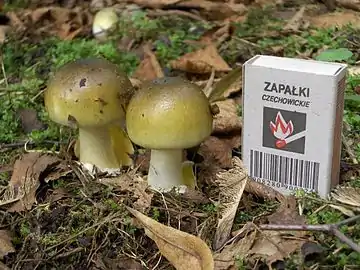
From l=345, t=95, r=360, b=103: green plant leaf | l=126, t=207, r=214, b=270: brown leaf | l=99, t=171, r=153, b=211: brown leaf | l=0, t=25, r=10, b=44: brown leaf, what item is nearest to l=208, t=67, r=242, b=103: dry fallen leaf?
l=345, t=95, r=360, b=103: green plant leaf

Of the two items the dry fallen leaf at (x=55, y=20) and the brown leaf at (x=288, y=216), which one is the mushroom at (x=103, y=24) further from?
the brown leaf at (x=288, y=216)

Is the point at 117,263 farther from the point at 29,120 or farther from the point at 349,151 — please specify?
the point at 29,120

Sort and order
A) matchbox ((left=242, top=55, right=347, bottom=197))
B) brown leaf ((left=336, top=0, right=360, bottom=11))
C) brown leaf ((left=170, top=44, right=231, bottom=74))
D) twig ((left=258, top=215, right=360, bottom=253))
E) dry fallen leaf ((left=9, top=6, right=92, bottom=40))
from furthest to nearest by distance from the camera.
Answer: dry fallen leaf ((left=9, top=6, right=92, bottom=40)) < brown leaf ((left=336, top=0, right=360, bottom=11)) < brown leaf ((left=170, top=44, right=231, bottom=74)) < matchbox ((left=242, top=55, right=347, bottom=197)) < twig ((left=258, top=215, right=360, bottom=253))

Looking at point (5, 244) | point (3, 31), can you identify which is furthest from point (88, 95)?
point (3, 31)

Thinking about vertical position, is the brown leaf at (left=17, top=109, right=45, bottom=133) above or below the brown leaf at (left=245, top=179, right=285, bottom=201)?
below

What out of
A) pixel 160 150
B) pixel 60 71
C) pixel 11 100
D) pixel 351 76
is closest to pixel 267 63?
pixel 160 150

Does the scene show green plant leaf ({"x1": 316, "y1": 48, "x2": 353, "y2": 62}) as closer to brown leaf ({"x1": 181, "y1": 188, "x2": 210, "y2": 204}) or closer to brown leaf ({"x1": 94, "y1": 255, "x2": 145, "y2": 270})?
brown leaf ({"x1": 181, "y1": 188, "x2": 210, "y2": 204})

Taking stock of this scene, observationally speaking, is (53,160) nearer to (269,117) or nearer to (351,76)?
(269,117)
